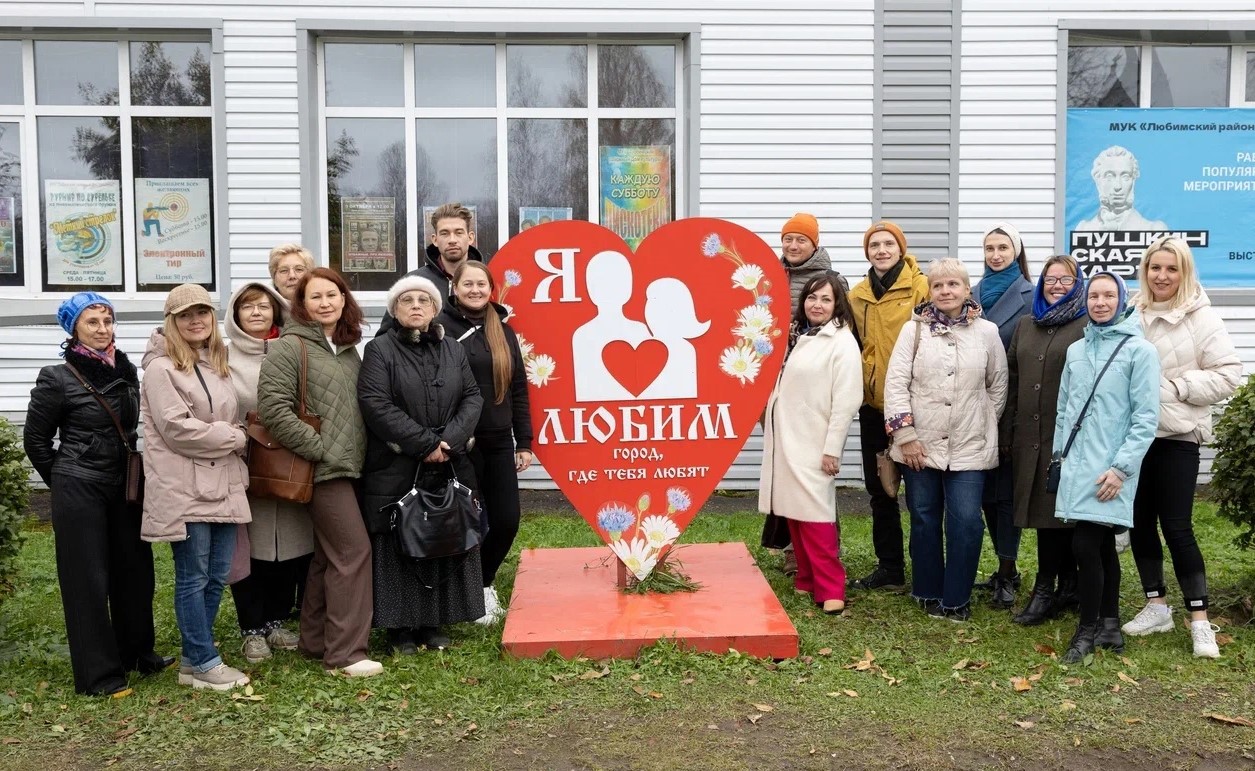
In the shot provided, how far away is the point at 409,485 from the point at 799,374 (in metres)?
1.98

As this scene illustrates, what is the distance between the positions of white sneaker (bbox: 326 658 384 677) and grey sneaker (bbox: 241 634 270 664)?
414 millimetres

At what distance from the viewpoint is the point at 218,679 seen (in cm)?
454

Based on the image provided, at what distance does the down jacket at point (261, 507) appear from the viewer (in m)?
4.64

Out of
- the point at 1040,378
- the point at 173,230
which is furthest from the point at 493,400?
the point at 173,230

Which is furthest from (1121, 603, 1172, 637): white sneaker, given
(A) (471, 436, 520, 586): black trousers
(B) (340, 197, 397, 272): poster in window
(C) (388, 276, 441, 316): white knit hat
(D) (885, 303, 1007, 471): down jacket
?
(B) (340, 197, 397, 272): poster in window

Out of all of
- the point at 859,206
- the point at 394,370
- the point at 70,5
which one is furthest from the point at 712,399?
the point at 70,5

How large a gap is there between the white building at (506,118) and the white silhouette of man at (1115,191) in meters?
0.45

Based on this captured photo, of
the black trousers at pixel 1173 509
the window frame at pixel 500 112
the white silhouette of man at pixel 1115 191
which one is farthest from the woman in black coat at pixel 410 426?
the white silhouette of man at pixel 1115 191

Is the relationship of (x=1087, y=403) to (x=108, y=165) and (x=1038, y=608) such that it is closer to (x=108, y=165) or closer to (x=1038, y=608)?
(x=1038, y=608)

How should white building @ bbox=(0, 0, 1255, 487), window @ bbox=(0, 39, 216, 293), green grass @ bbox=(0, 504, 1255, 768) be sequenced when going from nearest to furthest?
1. green grass @ bbox=(0, 504, 1255, 768)
2. white building @ bbox=(0, 0, 1255, 487)
3. window @ bbox=(0, 39, 216, 293)

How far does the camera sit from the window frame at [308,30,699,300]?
8.88m

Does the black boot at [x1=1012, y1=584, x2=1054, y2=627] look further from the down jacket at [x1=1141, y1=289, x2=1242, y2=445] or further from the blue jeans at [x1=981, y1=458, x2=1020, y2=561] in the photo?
the down jacket at [x1=1141, y1=289, x2=1242, y2=445]

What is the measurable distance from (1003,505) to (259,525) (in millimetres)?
3538

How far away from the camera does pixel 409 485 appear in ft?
15.4
